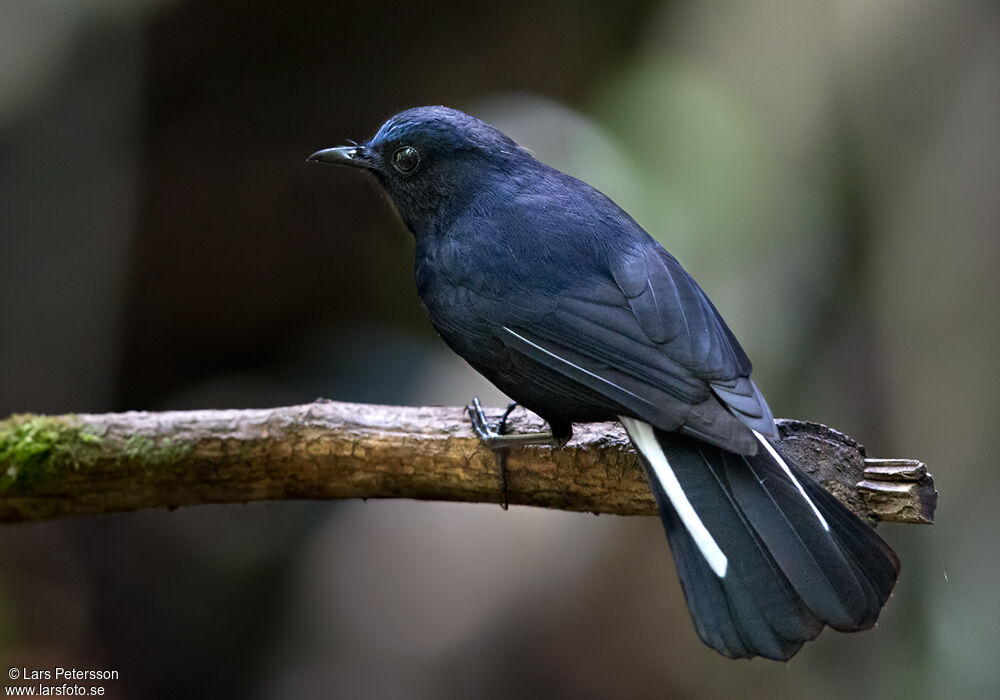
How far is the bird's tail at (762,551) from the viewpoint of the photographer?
7.04 feet

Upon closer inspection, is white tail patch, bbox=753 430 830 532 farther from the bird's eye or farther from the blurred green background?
the blurred green background

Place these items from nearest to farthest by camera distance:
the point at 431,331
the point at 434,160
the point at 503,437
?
the point at 503,437 → the point at 434,160 → the point at 431,331

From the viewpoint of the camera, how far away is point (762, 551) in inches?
88.7

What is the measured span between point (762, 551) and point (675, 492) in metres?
0.26

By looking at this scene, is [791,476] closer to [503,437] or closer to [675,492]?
[675,492]

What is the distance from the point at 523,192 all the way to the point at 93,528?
3.63 m

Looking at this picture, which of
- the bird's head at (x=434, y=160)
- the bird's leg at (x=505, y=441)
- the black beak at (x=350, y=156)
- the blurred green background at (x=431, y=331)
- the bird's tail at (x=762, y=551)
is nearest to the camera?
the bird's tail at (x=762, y=551)

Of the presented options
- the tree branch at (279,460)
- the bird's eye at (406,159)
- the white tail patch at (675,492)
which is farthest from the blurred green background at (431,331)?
the white tail patch at (675,492)

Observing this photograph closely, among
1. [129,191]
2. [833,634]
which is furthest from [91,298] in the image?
[833,634]

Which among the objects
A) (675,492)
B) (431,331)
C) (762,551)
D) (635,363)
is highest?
(431,331)

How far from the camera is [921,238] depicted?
4.73 meters

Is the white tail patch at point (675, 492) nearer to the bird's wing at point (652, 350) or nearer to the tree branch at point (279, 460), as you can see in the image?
the bird's wing at point (652, 350)

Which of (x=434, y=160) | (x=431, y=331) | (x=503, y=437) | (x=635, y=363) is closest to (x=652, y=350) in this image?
(x=635, y=363)

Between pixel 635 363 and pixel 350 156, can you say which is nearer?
pixel 635 363
